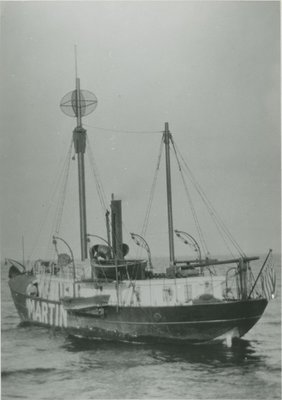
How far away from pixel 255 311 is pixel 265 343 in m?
4.13

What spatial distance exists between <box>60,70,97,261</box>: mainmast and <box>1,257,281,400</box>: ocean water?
7494 mm

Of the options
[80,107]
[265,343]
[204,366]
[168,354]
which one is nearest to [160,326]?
[168,354]

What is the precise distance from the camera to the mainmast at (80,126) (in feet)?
123

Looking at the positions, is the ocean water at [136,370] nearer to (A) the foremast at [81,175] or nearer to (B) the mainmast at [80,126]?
(A) the foremast at [81,175]

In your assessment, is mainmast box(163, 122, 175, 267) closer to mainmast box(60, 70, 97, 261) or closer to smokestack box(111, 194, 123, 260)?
smokestack box(111, 194, 123, 260)

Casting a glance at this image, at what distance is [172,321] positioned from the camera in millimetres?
32031

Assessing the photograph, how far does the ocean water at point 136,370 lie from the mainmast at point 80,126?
24.6ft

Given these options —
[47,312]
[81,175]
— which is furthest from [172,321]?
[81,175]

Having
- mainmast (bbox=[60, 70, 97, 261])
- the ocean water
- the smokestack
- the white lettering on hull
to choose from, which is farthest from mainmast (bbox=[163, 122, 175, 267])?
the white lettering on hull

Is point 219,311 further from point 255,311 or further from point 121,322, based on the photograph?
point 121,322

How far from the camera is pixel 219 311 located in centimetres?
3142

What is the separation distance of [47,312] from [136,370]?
41.7ft

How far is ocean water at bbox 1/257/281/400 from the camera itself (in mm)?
24172

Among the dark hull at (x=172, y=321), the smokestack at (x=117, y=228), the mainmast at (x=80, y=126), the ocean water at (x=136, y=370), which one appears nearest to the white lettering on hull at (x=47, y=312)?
the ocean water at (x=136, y=370)
